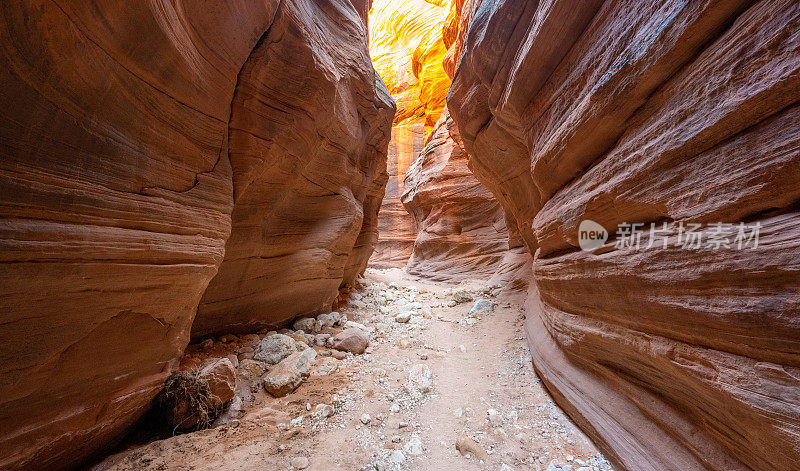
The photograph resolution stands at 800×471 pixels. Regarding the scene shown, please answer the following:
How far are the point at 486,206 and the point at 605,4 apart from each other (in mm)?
10293

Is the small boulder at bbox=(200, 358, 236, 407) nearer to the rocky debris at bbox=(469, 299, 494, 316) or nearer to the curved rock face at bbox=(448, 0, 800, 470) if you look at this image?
the curved rock face at bbox=(448, 0, 800, 470)

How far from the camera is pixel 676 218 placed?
2.03m

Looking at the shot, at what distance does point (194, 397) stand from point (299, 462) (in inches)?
55.2

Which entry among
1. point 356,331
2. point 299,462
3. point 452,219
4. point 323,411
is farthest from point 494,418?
point 452,219

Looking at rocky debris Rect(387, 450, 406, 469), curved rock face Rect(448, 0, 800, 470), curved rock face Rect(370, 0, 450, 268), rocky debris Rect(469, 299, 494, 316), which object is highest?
curved rock face Rect(370, 0, 450, 268)

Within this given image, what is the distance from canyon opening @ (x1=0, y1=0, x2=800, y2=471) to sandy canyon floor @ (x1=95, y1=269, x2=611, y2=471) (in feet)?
0.10

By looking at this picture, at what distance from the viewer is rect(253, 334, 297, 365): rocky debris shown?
4297 mm

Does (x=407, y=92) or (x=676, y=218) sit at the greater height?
(x=407, y=92)

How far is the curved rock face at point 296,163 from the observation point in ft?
12.3

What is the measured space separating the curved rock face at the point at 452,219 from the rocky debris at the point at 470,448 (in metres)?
9.42

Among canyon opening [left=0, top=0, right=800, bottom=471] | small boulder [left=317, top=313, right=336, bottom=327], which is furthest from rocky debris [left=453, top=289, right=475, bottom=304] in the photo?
small boulder [left=317, top=313, right=336, bottom=327]

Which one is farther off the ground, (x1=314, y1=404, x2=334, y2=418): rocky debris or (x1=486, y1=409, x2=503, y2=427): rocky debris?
(x1=486, y1=409, x2=503, y2=427): rocky debris

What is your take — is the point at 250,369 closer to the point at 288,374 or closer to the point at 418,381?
the point at 288,374

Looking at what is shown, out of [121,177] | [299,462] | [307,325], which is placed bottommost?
[299,462]
